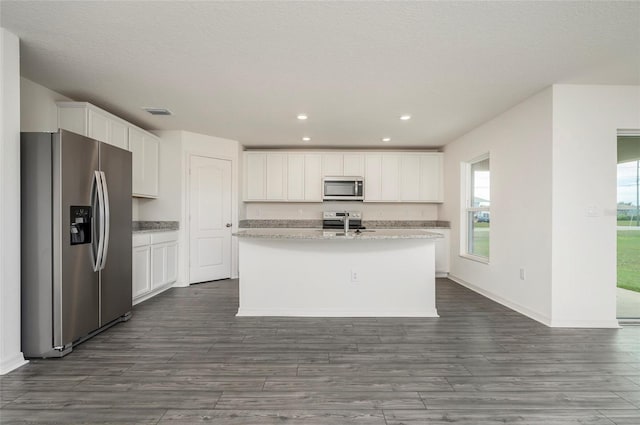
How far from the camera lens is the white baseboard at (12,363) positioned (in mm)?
2174

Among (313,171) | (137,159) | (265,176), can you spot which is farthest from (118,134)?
(313,171)

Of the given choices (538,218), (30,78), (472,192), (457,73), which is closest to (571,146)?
(538,218)

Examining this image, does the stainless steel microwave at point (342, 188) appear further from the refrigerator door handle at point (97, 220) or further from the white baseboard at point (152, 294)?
the refrigerator door handle at point (97, 220)

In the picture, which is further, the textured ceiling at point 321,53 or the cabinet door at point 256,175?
the cabinet door at point 256,175

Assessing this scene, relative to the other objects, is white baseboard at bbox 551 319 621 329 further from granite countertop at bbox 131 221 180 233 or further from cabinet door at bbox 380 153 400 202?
granite countertop at bbox 131 221 180 233

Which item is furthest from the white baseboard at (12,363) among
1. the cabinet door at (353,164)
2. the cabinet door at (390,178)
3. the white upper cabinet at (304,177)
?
the cabinet door at (390,178)

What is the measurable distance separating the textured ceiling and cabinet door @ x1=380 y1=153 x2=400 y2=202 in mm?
1990

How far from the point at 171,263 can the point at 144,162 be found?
1.53 m

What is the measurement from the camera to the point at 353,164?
5.92m

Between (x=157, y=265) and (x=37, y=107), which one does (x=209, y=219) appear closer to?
(x=157, y=265)

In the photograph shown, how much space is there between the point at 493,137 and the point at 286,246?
3106 mm

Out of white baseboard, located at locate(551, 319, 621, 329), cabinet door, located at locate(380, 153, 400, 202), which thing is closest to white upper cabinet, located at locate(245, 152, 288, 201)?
cabinet door, located at locate(380, 153, 400, 202)

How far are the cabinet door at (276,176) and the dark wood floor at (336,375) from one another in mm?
3027

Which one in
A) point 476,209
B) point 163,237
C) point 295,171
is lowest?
point 163,237
